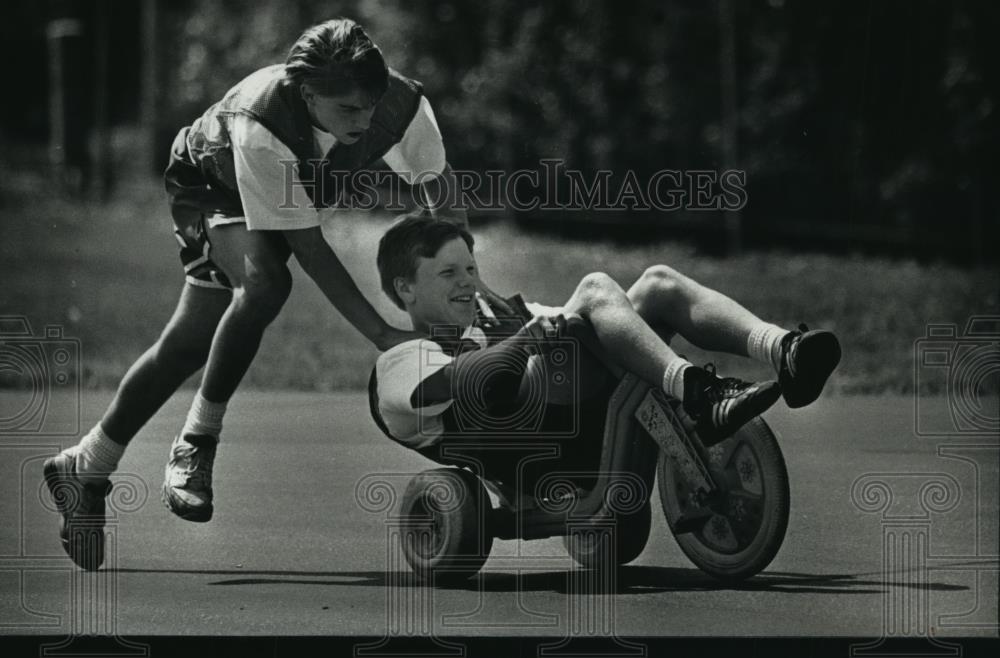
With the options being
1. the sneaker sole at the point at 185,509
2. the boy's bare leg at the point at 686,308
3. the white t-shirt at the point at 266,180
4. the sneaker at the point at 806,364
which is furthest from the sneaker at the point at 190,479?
the sneaker at the point at 806,364

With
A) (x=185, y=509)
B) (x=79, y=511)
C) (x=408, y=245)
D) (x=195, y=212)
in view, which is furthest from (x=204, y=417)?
(x=408, y=245)

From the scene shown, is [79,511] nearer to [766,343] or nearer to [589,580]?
[589,580]

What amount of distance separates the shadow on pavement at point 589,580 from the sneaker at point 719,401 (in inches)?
17.4

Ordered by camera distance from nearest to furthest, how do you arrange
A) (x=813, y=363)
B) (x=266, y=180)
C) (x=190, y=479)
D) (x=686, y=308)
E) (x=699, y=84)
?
1. (x=813, y=363)
2. (x=686, y=308)
3. (x=266, y=180)
4. (x=190, y=479)
5. (x=699, y=84)

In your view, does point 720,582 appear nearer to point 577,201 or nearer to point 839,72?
point 577,201

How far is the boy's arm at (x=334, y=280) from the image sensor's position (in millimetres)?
3963

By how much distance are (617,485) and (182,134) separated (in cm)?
133

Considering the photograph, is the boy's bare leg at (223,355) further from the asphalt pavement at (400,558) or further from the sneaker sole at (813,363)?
the sneaker sole at (813,363)

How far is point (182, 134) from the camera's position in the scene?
13.5ft

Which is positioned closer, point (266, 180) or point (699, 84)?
point (266, 180)

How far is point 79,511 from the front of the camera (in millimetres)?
4066

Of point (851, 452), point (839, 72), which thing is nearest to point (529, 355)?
point (851, 452)

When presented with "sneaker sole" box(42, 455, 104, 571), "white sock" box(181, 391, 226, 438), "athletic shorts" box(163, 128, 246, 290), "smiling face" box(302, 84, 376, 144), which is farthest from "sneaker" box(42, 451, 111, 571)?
"smiling face" box(302, 84, 376, 144)

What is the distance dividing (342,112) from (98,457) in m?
1.00
